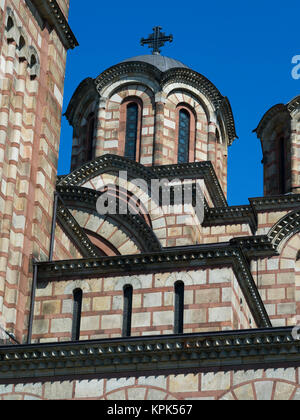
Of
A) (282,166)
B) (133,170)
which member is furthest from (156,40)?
(133,170)

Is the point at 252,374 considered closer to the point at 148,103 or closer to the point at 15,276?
the point at 15,276

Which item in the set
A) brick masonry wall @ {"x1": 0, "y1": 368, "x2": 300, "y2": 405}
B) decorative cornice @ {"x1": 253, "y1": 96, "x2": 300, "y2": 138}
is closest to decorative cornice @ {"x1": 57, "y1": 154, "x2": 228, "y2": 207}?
decorative cornice @ {"x1": 253, "y1": 96, "x2": 300, "y2": 138}

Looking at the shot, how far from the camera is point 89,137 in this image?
38.2m

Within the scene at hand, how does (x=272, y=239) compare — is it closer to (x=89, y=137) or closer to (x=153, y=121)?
(x=153, y=121)

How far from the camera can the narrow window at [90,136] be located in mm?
37769

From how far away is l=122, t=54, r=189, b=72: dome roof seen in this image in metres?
38.2

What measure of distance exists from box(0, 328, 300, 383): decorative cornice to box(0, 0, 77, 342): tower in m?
2.51

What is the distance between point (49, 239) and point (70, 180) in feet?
29.2

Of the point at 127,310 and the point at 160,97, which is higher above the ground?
the point at 160,97

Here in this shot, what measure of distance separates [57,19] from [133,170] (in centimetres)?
774

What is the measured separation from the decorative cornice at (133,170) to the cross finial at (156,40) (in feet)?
27.6
